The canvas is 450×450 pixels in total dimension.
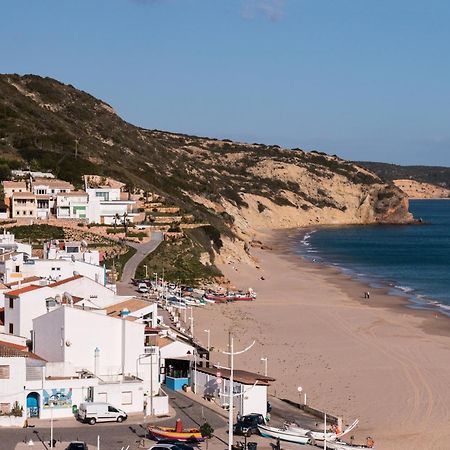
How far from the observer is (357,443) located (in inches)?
1066

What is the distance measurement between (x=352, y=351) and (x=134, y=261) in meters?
21.6

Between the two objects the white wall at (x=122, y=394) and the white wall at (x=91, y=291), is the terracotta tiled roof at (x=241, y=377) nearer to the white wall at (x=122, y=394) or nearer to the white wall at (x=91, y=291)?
the white wall at (x=122, y=394)

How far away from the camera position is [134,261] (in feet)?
200

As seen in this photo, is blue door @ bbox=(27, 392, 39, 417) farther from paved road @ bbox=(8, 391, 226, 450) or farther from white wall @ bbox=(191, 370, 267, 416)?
white wall @ bbox=(191, 370, 267, 416)

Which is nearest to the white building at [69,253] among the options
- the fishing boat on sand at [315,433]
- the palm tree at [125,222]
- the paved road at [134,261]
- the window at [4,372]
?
the paved road at [134,261]

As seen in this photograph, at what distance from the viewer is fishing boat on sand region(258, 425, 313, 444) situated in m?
25.1

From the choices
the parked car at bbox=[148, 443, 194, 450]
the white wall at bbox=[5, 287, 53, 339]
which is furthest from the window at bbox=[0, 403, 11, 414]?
the white wall at bbox=[5, 287, 53, 339]

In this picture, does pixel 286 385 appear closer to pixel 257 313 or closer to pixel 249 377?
pixel 249 377

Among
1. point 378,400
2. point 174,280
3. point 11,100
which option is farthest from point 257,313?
point 11,100

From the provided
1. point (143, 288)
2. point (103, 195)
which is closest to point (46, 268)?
point (143, 288)

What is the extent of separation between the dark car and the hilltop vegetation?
51056 millimetres

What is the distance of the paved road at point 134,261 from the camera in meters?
51.8

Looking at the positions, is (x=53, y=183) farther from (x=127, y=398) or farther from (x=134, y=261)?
(x=127, y=398)

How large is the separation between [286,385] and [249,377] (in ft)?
20.1
